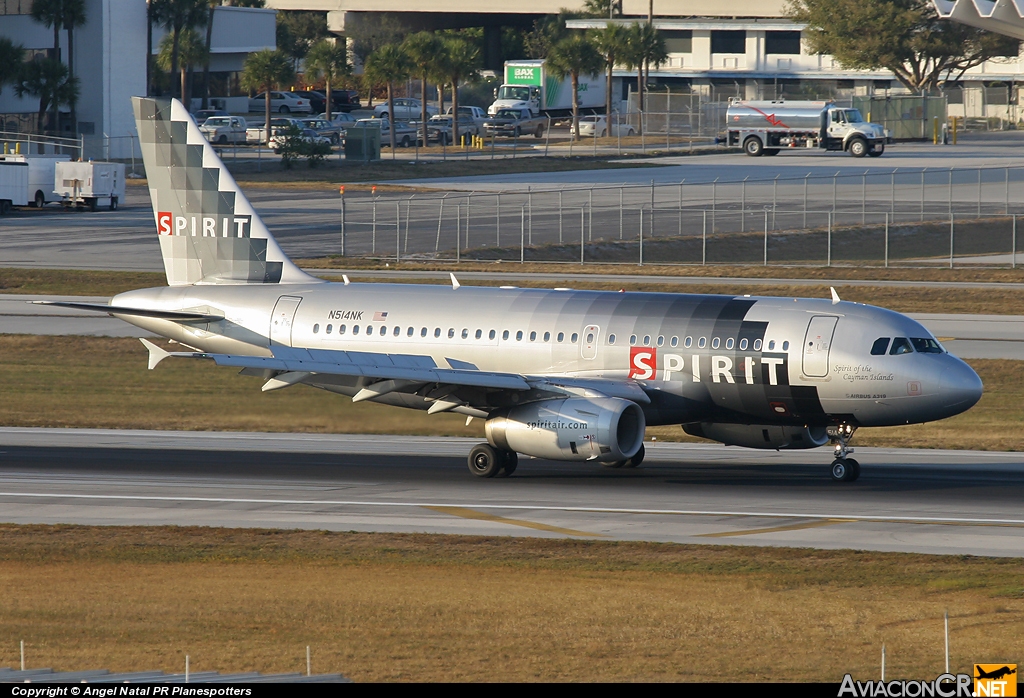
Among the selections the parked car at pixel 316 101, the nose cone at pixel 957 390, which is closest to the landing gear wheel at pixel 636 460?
the nose cone at pixel 957 390

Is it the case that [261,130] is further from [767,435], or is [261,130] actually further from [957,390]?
[957,390]

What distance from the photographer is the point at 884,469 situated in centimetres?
3525

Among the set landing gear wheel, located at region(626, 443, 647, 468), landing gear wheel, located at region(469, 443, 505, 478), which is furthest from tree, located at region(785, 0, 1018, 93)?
landing gear wheel, located at region(469, 443, 505, 478)

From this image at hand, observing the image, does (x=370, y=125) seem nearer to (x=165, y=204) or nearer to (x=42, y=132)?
(x=42, y=132)

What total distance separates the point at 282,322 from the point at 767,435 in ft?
44.4

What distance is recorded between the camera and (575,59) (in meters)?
154

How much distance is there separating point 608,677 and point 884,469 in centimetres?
1885

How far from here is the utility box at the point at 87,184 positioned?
97.7 m

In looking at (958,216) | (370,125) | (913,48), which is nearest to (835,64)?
(913,48)

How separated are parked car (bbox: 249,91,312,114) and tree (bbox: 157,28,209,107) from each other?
26.4 m

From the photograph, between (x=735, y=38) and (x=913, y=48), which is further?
(x=735, y=38)

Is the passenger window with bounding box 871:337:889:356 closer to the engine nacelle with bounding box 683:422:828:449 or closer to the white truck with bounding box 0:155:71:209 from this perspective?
the engine nacelle with bounding box 683:422:828:449

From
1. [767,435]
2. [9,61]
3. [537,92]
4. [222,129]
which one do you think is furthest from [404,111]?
[767,435]

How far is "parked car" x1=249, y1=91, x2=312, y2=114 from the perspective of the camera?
591 ft
